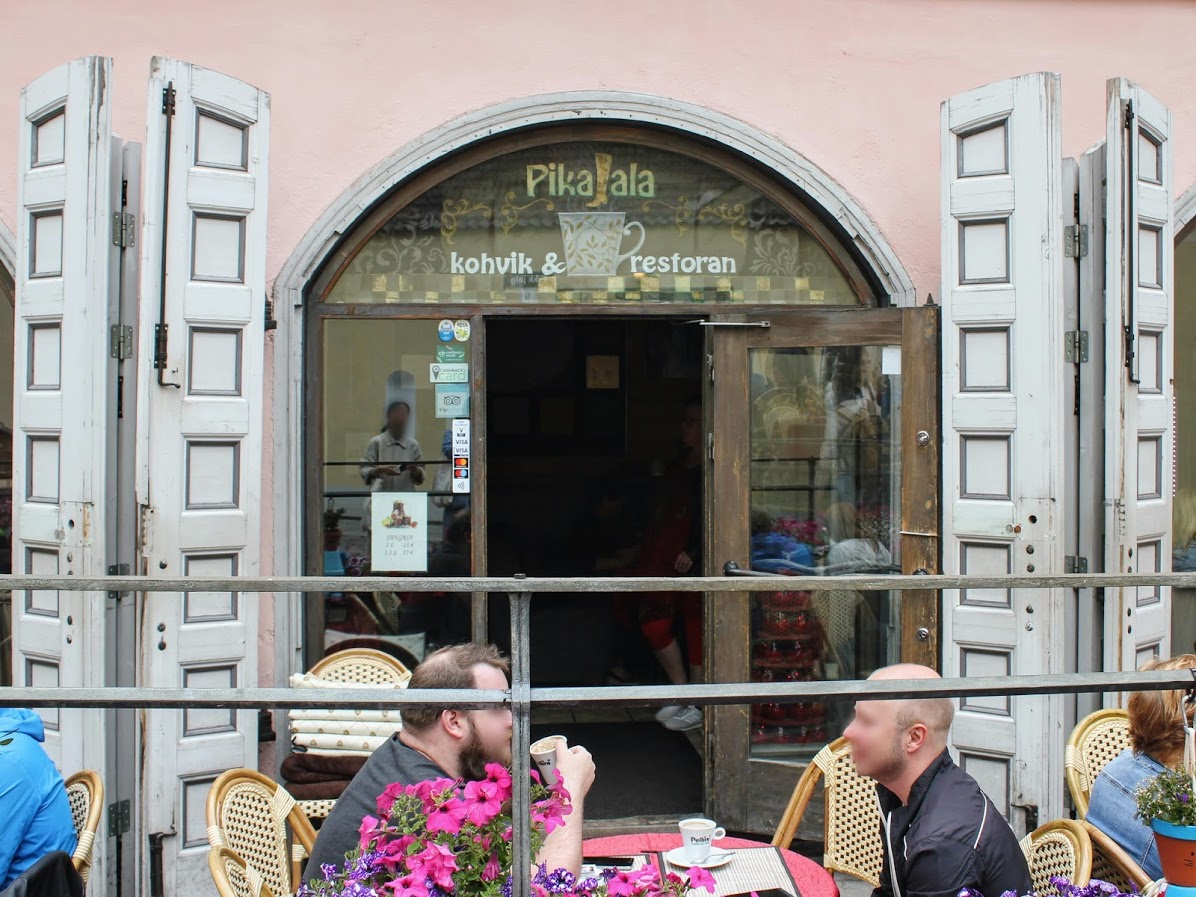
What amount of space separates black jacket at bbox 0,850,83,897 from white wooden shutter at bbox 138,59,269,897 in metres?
1.42

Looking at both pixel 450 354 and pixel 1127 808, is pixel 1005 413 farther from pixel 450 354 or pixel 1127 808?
pixel 450 354

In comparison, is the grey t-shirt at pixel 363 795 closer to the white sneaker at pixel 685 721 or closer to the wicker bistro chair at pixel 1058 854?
the wicker bistro chair at pixel 1058 854

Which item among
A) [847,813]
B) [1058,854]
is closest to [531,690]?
[1058,854]

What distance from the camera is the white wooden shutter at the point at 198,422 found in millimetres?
4336

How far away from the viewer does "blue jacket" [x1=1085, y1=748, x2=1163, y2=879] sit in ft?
10.00

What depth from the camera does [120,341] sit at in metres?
4.39

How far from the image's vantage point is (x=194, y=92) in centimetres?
437

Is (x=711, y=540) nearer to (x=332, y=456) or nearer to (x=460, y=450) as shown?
(x=460, y=450)

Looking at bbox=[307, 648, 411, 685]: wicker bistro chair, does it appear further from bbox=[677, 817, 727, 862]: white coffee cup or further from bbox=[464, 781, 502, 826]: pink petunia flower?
bbox=[464, 781, 502, 826]: pink petunia flower

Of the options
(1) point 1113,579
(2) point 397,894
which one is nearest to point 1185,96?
(1) point 1113,579

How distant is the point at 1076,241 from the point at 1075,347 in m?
0.43

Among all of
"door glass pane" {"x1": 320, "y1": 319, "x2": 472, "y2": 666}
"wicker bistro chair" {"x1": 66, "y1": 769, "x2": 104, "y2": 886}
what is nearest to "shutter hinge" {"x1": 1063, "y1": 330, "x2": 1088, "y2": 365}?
"door glass pane" {"x1": 320, "y1": 319, "x2": 472, "y2": 666}

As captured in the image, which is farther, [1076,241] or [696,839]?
[1076,241]

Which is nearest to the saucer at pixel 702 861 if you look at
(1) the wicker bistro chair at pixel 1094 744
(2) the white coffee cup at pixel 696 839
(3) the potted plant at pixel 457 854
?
(2) the white coffee cup at pixel 696 839
